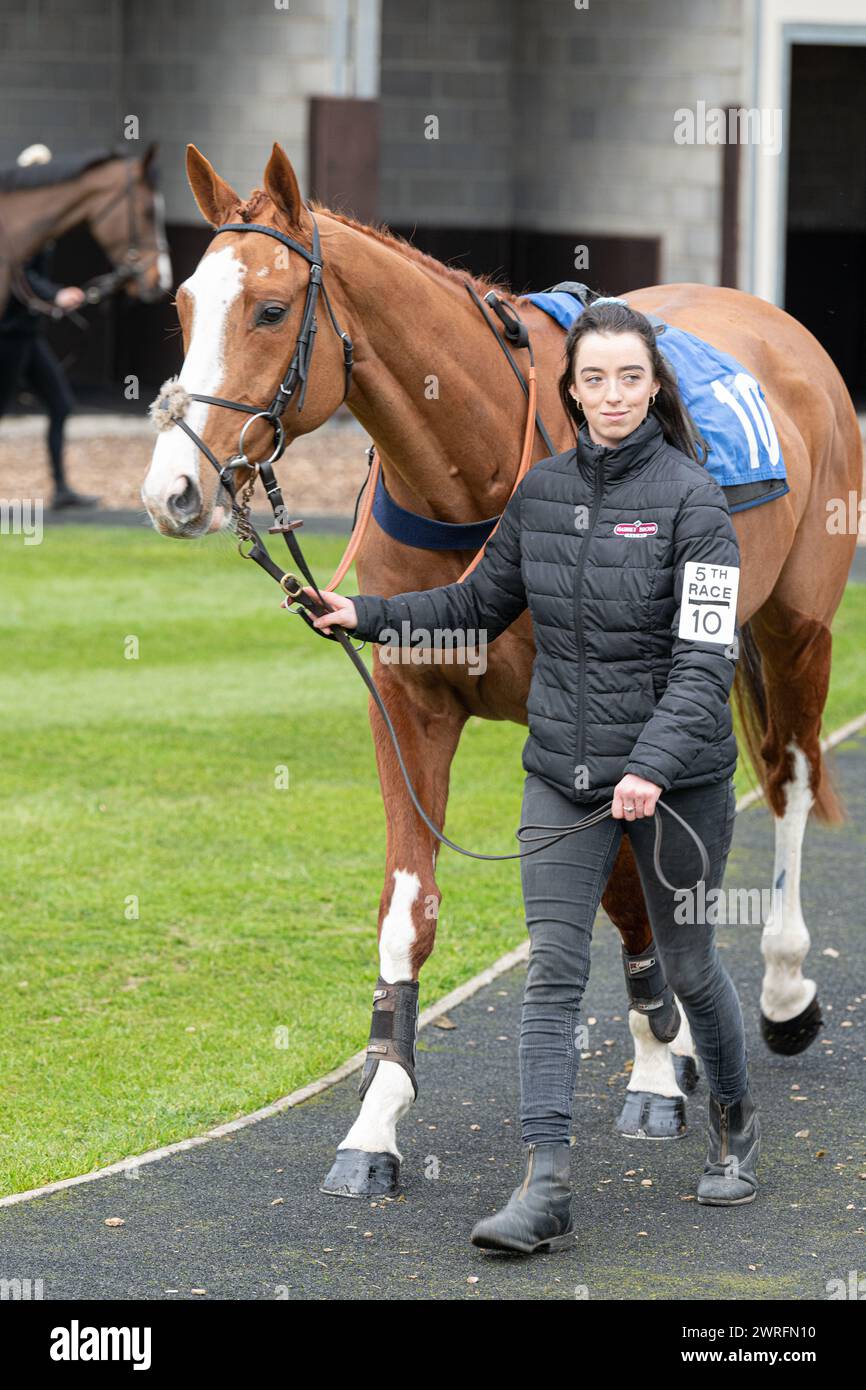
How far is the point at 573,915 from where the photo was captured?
420 centimetres

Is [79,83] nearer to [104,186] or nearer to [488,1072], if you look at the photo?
[104,186]

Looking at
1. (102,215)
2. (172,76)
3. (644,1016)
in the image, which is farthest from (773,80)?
(644,1016)

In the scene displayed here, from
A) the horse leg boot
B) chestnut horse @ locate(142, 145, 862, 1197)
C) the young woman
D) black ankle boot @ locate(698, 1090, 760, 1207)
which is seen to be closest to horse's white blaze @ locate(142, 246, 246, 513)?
chestnut horse @ locate(142, 145, 862, 1197)

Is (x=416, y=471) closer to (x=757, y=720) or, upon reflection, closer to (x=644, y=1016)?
(x=644, y=1016)

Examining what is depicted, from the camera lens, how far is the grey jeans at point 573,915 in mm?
4184

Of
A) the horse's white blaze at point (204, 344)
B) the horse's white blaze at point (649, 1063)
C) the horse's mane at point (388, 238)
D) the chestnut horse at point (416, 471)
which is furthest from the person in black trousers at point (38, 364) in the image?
the horse's white blaze at point (204, 344)

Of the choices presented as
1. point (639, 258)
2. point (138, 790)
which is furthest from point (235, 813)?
point (639, 258)

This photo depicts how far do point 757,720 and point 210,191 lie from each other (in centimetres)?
264

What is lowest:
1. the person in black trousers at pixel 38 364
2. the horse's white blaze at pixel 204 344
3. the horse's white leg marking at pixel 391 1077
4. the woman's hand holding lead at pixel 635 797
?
the horse's white leg marking at pixel 391 1077

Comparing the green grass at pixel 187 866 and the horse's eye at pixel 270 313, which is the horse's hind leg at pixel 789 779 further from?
the horse's eye at pixel 270 313

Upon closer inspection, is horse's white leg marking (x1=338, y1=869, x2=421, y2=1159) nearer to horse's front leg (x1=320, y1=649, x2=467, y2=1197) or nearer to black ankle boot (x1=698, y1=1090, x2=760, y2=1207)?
horse's front leg (x1=320, y1=649, x2=467, y2=1197)

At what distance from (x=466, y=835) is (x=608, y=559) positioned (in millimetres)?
3700

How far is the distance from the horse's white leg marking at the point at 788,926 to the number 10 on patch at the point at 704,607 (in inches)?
70.0

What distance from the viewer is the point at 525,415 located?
15.4ft
